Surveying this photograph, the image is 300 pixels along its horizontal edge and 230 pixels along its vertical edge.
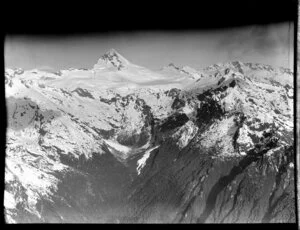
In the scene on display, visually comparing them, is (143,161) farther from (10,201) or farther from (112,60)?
(10,201)

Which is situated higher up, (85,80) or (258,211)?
(85,80)

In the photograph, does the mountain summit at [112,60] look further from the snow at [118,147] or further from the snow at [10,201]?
the snow at [10,201]

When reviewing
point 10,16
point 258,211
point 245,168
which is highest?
point 10,16

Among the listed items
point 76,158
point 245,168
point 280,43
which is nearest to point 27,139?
point 76,158

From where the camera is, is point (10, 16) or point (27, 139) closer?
point (10, 16)

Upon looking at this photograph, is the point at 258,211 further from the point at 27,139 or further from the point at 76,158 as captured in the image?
the point at 27,139

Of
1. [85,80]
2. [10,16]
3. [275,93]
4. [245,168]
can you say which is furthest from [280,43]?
[10,16]
